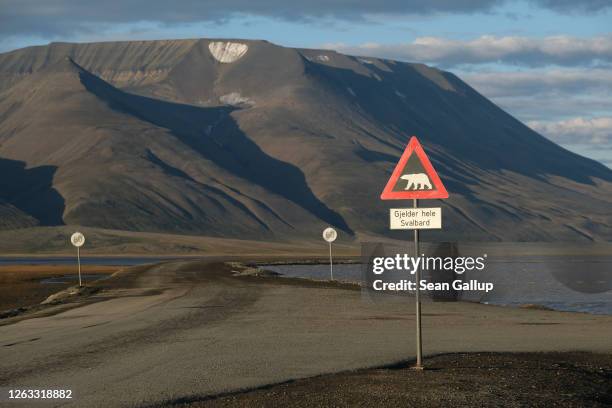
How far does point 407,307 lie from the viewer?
33844 millimetres

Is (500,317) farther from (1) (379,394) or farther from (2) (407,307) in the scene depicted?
(1) (379,394)

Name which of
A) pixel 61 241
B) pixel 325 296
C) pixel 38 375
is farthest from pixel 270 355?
pixel 61 241

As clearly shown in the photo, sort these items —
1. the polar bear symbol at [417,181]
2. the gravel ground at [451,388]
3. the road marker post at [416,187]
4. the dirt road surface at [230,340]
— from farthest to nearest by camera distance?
the polar bear symbol at [417,181], the road marker post at [416,187], the dirt road surface at [230,340], the gravel ground at [451,388]

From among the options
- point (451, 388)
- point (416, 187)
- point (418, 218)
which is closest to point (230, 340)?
point (418, 218)

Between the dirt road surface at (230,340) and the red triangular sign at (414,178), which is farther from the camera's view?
the red triangular sign at (414,178)

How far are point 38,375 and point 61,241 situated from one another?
188429 mm

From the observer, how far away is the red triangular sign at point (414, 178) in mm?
15539

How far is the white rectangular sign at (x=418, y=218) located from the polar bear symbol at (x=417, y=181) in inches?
13.1

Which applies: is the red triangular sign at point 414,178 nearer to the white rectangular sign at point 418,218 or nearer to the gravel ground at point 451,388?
the white rectangular sign at point 418,218

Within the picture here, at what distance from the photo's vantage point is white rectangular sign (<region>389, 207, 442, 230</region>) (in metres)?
15.6

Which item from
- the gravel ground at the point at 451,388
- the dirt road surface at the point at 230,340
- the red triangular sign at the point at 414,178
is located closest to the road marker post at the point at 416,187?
Answer: the red triangular sign at the point at 414,178

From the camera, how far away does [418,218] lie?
15734mm

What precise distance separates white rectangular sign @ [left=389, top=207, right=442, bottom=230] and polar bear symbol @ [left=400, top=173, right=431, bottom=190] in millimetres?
332

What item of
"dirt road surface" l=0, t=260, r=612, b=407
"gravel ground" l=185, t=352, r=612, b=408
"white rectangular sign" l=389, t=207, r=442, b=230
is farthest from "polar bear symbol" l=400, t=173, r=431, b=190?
"dirt road surface" l=0, t=260, r=612, b=407
